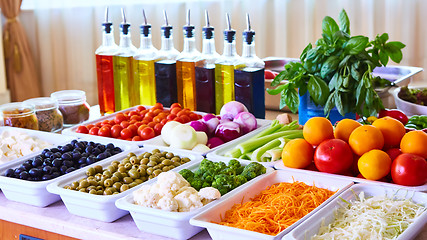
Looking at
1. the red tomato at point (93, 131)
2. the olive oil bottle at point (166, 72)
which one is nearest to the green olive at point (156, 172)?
the red tomato at point (93, 131)

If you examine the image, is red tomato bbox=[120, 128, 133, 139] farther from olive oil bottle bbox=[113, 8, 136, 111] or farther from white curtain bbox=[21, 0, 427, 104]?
white curtain bbox=[21, 0, 427, 104]

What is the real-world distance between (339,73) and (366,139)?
0.48 m

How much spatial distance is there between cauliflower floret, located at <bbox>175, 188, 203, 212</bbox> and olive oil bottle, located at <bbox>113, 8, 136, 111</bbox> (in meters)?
1.10

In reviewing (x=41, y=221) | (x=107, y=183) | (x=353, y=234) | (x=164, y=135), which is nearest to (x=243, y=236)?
(x=353, y=234)

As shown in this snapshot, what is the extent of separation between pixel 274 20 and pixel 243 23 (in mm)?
267

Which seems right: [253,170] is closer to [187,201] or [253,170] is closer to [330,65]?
[187,201]

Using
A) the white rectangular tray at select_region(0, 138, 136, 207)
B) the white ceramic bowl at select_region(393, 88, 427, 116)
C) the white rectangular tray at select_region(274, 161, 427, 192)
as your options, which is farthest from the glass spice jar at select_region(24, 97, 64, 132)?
the white ceramic bowl at select_region(393, 88, 427, 116)

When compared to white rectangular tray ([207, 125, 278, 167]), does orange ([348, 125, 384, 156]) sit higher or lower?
higher

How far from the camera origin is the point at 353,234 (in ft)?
3.95

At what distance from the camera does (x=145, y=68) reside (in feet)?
7.61

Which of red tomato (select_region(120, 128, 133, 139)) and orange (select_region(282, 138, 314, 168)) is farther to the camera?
red tomato (select_region(120, 128, 133, 139))

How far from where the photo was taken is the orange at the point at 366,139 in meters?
1.51

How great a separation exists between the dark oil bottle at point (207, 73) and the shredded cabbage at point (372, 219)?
3.08ft

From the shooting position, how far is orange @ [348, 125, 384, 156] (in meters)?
1.51
